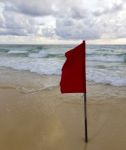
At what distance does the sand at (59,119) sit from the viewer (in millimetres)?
5324

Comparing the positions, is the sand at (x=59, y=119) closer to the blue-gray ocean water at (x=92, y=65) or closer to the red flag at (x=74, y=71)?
the red flag at (x=74, y=71)

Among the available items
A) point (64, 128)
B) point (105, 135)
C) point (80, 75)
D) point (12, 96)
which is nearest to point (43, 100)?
point (12, 96)

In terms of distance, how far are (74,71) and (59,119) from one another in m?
2.37

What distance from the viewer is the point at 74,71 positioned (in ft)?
15.7

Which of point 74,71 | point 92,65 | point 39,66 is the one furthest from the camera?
point 92,65

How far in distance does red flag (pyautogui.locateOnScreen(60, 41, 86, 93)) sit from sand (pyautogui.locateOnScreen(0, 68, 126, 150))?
1288 mm

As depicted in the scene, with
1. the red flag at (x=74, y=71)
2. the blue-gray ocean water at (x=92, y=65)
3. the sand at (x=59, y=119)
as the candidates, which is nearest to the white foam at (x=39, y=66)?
the blue-gray ocean water at (x=92, y=65)

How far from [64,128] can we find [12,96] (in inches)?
145

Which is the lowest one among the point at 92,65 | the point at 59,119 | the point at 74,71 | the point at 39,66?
the point at 92,65

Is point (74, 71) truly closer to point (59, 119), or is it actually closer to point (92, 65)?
point (59, 119)

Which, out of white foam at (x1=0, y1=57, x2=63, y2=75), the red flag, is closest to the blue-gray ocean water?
white foam at (x1=0, y1=57, x2=63, y2=75)

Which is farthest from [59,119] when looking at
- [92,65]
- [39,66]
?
[92,65]

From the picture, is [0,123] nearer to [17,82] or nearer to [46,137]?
[46,137]

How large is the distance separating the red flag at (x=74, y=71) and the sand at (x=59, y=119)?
1.29 meters
